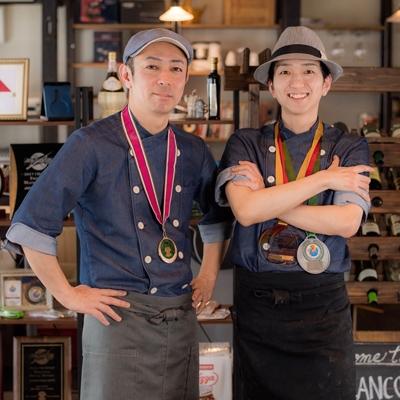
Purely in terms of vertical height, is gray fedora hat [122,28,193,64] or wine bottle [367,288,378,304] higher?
gray fedora hat [122,28,193,64]

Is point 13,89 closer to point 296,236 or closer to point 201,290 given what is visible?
point 201,290

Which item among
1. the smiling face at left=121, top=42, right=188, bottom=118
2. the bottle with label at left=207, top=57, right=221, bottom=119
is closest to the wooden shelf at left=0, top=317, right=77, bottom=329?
the bottle with label at left=207, top=57, right=221, bottom=119

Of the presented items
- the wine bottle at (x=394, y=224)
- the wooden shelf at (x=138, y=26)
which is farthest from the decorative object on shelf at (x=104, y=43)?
the wine bottle at (x=394, y=224)

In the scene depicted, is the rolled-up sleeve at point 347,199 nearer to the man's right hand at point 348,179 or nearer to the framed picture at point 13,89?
the man's right hand at point 348,179

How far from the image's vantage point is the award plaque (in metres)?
3.95

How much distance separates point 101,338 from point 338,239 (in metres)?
0.76

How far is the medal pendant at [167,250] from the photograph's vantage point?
7.66 ft

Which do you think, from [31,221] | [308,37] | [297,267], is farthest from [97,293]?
[308,37]

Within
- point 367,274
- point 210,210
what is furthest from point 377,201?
point 210,210

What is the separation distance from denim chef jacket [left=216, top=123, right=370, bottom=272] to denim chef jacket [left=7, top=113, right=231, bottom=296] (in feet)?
0.57

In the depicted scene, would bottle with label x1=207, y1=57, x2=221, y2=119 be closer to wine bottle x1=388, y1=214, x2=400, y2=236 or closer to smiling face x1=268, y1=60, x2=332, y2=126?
wine bottle x1=388, y1=214, x2=400, y2=236

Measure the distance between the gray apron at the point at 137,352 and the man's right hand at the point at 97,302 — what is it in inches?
1.3

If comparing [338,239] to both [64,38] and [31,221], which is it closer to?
[31,221]

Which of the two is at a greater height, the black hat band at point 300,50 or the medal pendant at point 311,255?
the black hat band at point 300,50
